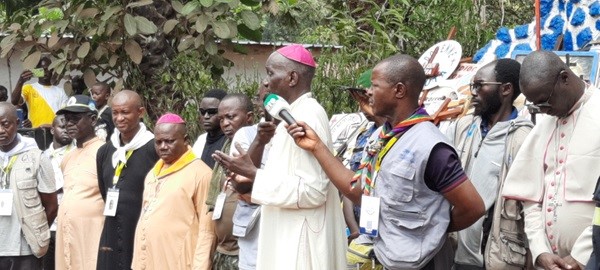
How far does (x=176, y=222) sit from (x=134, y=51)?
12.7 feet

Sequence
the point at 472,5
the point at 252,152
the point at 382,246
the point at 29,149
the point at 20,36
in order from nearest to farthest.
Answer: the point at 382,246, the point at 252,152, the point at 29,149, the point at 472,5, the point at 20,36

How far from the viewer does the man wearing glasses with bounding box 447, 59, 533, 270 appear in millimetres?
5961

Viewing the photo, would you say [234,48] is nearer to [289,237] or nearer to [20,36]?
[20,36]

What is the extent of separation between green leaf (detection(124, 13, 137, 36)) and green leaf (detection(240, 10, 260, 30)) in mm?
1133

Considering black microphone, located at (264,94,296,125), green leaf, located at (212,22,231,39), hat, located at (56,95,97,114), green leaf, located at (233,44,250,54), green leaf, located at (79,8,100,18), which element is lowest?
black microphone, located at (264,94,296,125)

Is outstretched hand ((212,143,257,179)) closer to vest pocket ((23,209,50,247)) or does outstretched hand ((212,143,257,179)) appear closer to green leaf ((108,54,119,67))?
vest pocket ((23,209,50,247))

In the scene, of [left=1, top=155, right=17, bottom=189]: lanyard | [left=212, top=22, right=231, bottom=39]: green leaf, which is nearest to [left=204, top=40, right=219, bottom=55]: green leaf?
[left=212, top=22, right=231, bottom=39]: green leaf

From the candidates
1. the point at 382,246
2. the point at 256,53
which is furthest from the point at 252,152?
the point at 256,53

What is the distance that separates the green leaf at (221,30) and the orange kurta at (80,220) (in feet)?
8.23

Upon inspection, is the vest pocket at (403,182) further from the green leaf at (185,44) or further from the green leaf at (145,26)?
the green leaf at (185,44)

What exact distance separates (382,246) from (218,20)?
5.95 m

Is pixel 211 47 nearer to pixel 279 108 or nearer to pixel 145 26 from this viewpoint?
pixel 145 26

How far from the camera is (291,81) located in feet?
19.9

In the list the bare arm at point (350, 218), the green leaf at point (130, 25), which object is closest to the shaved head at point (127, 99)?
the bare arm at point (350, 218)
